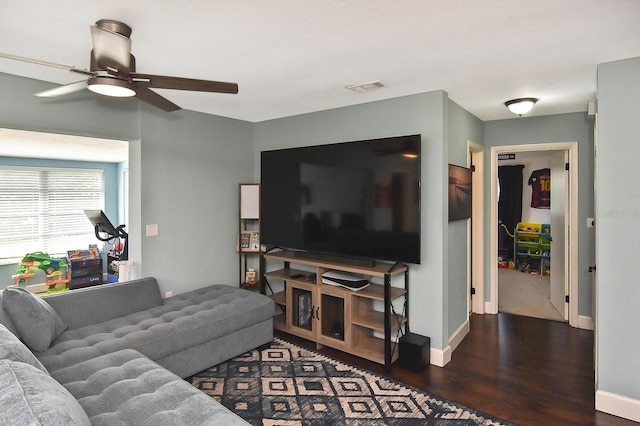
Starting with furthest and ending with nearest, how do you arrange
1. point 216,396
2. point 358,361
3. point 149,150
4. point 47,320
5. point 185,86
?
point 149,150 → point 358,361 → point 216,396 → point 47,320 → point 185,86

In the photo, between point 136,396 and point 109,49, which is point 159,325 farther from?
point 109,49

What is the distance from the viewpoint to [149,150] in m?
3.62

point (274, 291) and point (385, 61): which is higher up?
point (385, 61)

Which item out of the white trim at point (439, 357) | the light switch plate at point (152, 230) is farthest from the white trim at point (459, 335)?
the light switch plate at point (152, 230)

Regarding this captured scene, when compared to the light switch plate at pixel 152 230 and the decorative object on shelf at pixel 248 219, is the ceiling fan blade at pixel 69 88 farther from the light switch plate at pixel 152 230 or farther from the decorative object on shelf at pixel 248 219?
the decorative object on shelf at pixel 248 219

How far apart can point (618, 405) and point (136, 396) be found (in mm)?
3005

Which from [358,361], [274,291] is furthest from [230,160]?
[358,361]

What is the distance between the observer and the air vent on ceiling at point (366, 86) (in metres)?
2.99

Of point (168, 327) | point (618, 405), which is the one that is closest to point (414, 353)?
point (618, 405)

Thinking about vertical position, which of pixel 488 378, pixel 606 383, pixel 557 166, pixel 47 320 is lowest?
pixel 488 378

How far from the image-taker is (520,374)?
3.06 meters

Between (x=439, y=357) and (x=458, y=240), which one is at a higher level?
(x=458, y=240)

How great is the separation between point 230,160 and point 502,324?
372 cm

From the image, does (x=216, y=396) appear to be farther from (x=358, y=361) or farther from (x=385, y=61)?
(x=385, y=61)
